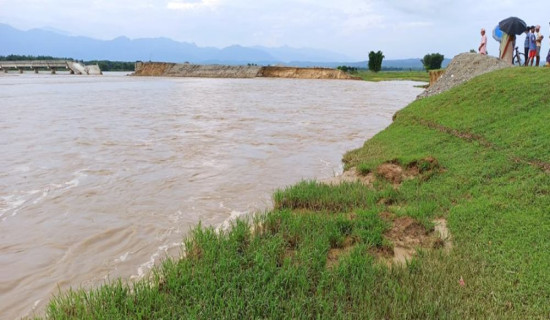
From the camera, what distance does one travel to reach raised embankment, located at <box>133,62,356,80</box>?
86.1 meters

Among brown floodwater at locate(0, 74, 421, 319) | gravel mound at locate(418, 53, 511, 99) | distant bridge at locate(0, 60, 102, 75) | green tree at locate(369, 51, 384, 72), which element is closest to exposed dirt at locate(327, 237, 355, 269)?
brown floodwater at locate(0, 74, 421, 319)

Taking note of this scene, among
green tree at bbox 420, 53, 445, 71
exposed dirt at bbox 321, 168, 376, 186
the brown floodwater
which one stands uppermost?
green tree at bbox 420, 53, 445, 71

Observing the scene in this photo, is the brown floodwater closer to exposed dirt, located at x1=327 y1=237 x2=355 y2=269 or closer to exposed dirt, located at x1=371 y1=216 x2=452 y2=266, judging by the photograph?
exposed dirt, located at x1=327 y1=237 x2=355 y2=269

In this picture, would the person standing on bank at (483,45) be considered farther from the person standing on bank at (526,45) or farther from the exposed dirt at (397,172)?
the exposed dirt at (397,172)

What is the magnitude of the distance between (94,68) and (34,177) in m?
99.5

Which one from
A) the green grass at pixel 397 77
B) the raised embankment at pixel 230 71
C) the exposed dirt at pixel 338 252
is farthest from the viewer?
the raised embankment at pixel 230 71

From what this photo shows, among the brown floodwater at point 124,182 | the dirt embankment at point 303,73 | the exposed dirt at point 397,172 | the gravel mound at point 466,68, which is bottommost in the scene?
the brown floodwater at point 124,182

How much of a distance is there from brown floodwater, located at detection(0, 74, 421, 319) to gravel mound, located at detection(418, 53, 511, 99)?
3.46 meters

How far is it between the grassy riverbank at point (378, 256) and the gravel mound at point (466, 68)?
1044 centimetres

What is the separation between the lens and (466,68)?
18500 mm

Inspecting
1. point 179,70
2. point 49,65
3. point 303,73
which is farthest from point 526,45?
point 49,65

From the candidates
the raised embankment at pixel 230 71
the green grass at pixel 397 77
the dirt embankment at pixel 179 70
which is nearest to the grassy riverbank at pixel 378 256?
the green grass at pixel 397 77

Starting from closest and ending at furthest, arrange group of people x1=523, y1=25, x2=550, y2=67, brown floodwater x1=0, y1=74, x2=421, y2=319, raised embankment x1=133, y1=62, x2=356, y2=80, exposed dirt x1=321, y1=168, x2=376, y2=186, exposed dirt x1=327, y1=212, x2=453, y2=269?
exposed dirt x1=327, y1=212, x2=453, y2=269, brown floodwater x1=0, y1=74, x2=421, y2=319, exposed dirt x1=321, y1=168, x2=376, y2=186, group of people x1=523, y1=25, x2=550, y2=67, raised embankment x1=133, y1=62, x2=356, y2=80

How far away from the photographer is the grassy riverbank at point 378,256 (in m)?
3.58
